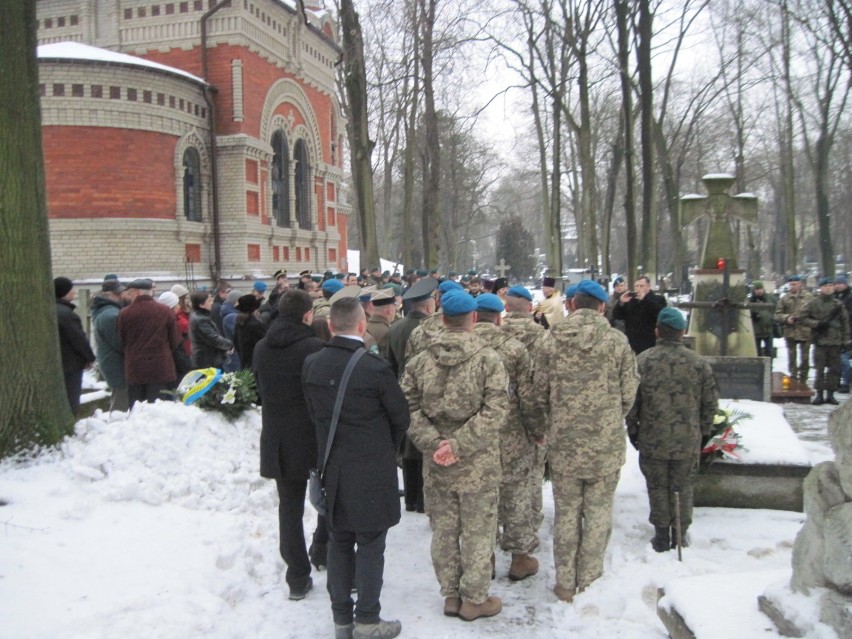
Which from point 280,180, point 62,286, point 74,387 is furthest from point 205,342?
point 280,180

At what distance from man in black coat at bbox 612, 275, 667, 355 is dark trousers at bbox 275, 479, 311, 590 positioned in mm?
6548

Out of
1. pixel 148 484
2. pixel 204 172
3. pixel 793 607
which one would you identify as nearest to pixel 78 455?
pixel 148 484

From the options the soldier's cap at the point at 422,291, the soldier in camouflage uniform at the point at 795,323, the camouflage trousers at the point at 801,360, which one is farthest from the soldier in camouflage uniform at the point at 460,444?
the camouflage trousers at the point at 801,360

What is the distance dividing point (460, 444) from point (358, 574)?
0.95 m

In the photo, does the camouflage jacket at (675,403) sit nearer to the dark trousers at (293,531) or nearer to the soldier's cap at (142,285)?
the dark trousers at (293,531)

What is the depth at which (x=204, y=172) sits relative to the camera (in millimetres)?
22109

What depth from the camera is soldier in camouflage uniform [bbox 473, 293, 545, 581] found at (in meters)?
5.07

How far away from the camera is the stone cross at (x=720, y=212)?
11992 millimetres

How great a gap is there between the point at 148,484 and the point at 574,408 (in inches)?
130

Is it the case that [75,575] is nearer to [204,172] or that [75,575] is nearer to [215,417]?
[215,417]

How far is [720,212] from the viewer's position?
39.4ft

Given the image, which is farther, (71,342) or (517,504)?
(71,342)

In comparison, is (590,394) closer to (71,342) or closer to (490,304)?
(490,304)

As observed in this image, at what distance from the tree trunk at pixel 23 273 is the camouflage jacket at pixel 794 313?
33.4ft
